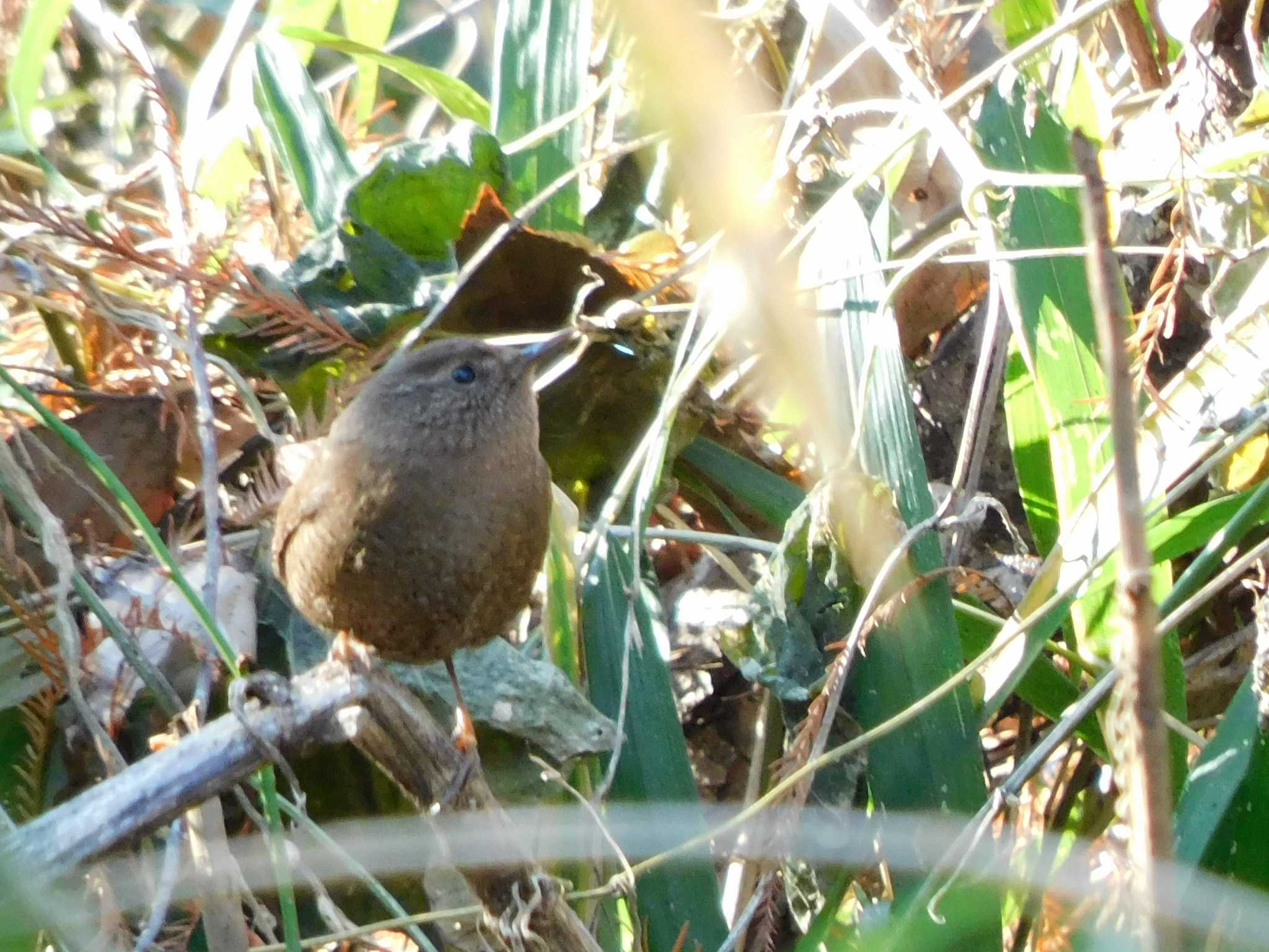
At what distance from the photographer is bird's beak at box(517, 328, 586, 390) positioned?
2.49m

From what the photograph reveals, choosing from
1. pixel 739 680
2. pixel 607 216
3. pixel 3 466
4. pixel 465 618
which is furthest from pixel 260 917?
pixel 607 216

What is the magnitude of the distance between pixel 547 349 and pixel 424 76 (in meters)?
0.89

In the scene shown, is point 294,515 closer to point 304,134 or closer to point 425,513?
point 425,513

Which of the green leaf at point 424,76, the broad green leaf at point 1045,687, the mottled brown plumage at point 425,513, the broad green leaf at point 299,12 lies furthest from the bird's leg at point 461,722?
the broad green leaf at point 299,12

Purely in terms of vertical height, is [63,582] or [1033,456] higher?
[1033,456]

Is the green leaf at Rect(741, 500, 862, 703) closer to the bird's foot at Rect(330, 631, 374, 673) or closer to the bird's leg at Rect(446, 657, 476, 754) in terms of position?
the bird's leg at Rect(446, 657, 476, 754)

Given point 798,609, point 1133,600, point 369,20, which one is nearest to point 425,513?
point 798,609

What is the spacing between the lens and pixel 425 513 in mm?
2264

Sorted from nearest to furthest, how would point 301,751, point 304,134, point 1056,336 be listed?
point 301,751
point 1056,336
point 304,134

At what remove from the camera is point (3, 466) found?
2.15m

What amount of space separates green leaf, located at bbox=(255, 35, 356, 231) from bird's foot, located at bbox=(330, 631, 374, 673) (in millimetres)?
919

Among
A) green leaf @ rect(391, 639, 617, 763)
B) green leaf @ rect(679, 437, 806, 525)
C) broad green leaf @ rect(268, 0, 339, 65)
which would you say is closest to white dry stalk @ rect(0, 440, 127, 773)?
green leaf @ rect(391, 639, 617, 763)

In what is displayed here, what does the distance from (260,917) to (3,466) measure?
79cm

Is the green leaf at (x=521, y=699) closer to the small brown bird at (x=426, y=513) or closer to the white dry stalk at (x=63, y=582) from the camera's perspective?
the small brown bird at (x=426, y=513)
